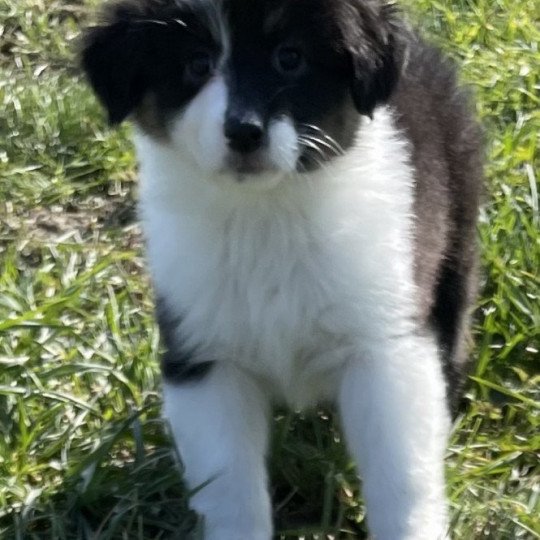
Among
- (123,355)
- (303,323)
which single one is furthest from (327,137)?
(123,355)

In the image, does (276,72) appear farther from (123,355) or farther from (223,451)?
(123,355)

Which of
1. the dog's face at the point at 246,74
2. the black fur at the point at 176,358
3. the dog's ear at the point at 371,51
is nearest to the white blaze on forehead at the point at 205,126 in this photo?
the dog's face at the point at 246,74

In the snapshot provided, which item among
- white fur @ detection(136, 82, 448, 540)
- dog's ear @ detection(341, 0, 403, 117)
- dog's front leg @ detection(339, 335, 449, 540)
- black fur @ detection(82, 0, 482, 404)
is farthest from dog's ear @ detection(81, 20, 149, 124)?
dog's front leg @ detection(339, 335, 449, 540)

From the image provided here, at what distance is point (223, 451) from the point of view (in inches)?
127

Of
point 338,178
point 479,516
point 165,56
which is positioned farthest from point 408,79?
point 479,516

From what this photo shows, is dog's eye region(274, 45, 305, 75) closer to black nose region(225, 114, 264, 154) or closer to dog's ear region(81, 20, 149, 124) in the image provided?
black nose region(225, 114, 264, 154)

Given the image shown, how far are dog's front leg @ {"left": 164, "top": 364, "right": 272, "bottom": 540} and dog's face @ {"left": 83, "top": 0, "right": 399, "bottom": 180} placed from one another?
0.58 meters

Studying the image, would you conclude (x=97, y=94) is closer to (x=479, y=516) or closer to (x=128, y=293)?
(x=128, y=293)

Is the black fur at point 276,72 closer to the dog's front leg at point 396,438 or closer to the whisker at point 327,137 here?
the whisker at point 327,137

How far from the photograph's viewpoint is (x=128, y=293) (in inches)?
165

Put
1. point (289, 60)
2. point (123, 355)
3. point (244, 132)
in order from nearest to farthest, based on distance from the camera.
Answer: point (244, 132), point (289, 60), point (123, 355)

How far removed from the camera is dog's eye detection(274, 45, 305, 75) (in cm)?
298

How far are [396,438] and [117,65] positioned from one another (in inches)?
43.4

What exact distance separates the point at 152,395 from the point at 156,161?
789mm
